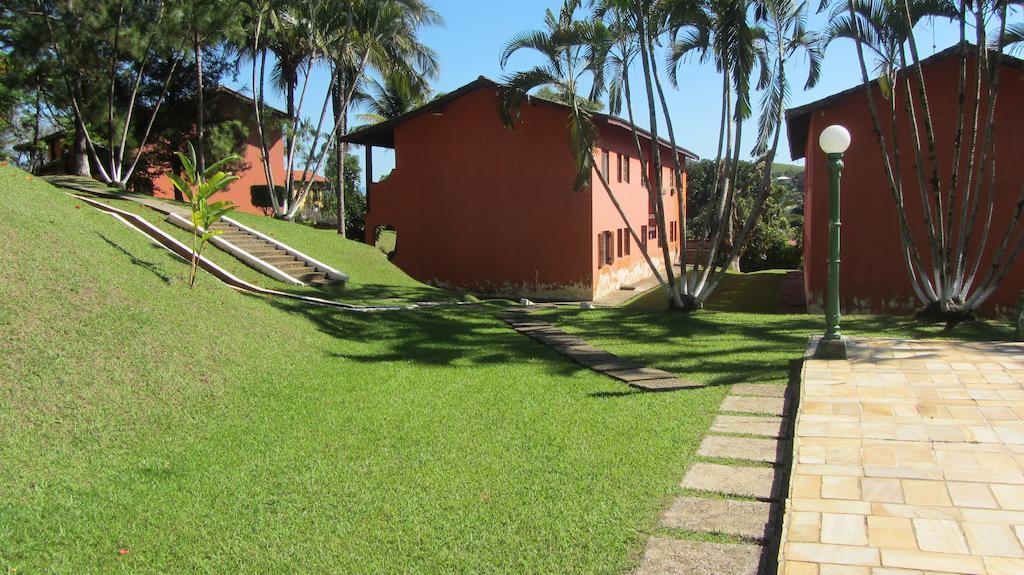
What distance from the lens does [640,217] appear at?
26797 millimetres

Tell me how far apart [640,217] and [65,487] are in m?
23.8

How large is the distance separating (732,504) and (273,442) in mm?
3660

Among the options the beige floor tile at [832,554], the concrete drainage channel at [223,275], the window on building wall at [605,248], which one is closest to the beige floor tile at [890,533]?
the beige floor tile at [832,554]

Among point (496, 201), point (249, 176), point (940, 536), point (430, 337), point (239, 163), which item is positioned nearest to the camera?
point (940, 536)

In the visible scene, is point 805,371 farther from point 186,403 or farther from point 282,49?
point 282,49

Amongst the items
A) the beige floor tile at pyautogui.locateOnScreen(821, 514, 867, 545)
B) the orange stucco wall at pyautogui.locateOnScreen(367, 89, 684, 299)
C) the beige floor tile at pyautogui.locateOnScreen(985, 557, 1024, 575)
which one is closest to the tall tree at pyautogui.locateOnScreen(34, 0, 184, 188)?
the orange stucco wall at pyautogui.locateOnScreen(367, 89, 684, 299)

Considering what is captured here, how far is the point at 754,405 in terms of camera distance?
7082 millimetres

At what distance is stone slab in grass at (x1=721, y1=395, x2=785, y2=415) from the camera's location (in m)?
6.87

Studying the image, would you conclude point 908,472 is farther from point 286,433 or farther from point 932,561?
point 286,433

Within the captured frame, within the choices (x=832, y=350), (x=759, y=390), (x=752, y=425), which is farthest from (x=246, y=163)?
(x=752, y=425)

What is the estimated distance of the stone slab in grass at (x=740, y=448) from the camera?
5.55 metres

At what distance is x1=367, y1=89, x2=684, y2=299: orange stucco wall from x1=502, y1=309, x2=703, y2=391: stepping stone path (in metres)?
7.15

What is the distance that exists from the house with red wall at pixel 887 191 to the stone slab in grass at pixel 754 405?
9870mm

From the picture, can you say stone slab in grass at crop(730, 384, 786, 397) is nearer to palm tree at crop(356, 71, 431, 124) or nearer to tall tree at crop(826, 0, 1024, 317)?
tall tree at crop(826, 0, 1024, 317)
